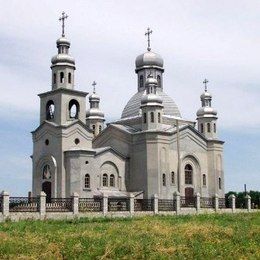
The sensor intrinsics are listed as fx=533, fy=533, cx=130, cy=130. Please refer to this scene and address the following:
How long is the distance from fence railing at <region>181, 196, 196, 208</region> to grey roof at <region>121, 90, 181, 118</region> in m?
9.91

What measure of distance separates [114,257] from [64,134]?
2386cm

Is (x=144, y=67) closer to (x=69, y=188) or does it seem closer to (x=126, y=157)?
(x=126, y=157)

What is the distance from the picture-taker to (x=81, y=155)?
117 feet

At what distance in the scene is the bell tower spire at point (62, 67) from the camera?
36.9 m

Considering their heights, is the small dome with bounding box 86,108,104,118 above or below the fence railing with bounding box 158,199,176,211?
above

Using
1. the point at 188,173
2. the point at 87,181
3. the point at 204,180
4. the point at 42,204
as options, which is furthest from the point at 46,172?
the point at 204,180

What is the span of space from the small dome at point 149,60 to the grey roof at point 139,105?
260 centimetres

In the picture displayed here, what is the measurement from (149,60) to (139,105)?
4.90 m

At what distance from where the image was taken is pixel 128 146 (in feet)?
136

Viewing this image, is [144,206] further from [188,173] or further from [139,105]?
[139,105]

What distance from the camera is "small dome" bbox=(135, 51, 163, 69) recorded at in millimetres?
47719

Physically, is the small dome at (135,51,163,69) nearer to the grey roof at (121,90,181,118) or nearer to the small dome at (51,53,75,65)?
the grey roof at (121,90,181,118)

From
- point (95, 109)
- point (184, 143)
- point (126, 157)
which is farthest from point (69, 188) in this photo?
point (95, 109)

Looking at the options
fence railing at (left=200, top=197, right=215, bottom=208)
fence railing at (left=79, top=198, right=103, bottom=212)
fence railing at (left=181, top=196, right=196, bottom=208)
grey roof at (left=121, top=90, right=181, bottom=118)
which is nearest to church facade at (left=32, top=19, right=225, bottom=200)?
grey roof at (left=121, top=90, right=181, bottom=118)
